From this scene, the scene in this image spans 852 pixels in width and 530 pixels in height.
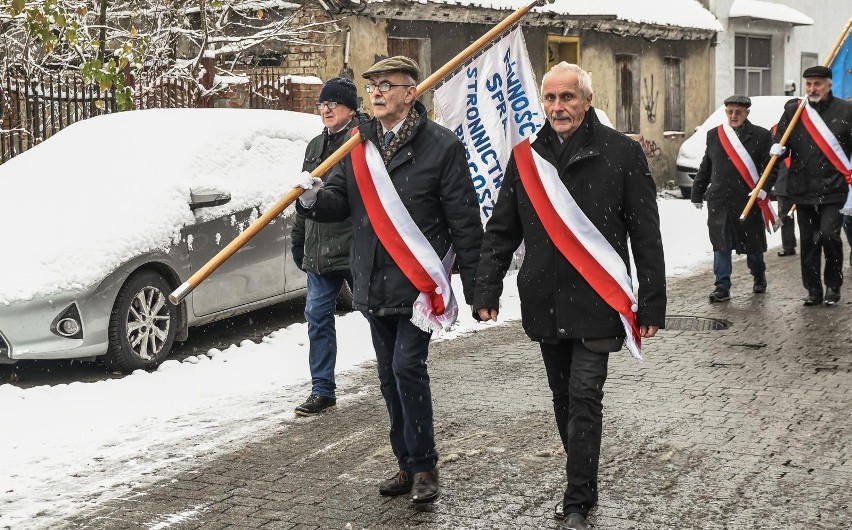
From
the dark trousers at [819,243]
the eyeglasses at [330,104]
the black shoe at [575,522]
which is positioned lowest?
the black shoe at [575,522]

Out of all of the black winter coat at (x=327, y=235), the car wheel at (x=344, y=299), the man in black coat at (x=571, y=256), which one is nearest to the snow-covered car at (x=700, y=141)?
the car wheel at (x=344, y=299)

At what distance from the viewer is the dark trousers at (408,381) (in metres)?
5.52

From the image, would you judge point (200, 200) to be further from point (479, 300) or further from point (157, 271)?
point (479, 300)

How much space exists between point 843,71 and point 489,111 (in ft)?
24.0

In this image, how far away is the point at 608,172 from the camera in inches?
202

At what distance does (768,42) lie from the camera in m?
30.3

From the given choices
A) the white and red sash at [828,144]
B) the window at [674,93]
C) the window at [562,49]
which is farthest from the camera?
the window at [674,93]

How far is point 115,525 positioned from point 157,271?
3.77m

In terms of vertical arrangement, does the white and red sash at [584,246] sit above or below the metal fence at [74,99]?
below

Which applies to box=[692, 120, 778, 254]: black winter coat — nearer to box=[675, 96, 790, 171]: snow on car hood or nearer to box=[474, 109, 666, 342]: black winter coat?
box=[474, 109, 666, 342]: black winter coat

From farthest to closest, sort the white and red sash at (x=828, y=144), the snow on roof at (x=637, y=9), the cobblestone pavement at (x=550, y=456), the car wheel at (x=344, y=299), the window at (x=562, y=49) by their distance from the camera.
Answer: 1. the window at (x=562, y=49)
2. the snow on roof at (x=637, y=9)
3. the white and red sash at (x=828, y=144)
4. the car wheel at (x=344, y=299)
5. the cobblestone pavement at (x=550, y=456)

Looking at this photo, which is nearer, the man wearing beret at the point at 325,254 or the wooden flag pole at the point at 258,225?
the wooden flag pole at the point at 258,225

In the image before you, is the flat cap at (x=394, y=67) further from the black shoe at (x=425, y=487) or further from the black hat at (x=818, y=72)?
the black hat at (x=818, y=72)

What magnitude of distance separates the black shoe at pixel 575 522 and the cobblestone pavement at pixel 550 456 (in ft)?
0.51
